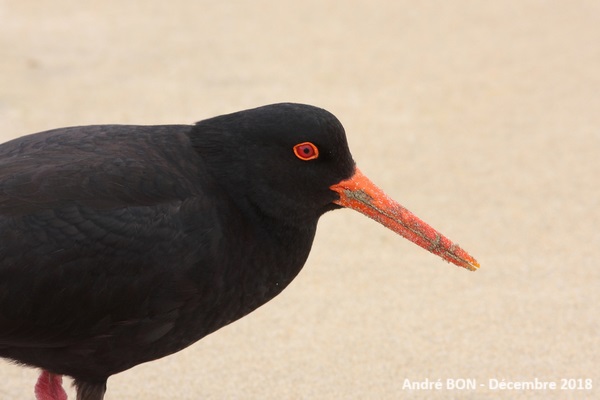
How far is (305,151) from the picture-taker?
4.90 metres

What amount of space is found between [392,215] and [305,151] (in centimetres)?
52

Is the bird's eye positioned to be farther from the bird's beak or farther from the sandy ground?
the sandy ground

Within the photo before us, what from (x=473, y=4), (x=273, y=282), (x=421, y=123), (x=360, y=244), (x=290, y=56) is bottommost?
(x=273, y=282)

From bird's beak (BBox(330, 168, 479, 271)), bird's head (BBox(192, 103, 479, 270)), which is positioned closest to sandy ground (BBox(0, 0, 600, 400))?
bird's beak (BBox(330, 168, 479, 271))

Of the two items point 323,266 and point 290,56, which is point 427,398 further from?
point 290,56

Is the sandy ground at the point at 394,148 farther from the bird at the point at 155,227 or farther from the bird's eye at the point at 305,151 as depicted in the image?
the bird's eye at the point at 305,151

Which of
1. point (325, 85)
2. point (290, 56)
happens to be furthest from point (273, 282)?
point (290, 56)

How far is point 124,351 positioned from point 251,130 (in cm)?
114

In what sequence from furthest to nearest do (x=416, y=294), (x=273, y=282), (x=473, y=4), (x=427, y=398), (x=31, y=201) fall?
(x=473, y=4) → (x=416, y=294) → (x=427, y=398) → (x=273, y=282) → (x=31, y=201)

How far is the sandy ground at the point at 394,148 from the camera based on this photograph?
580 cm

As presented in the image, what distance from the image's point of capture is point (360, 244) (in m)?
7.12

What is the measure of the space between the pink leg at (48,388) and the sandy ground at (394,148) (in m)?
0.51

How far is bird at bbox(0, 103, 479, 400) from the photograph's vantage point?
4504 millimetres

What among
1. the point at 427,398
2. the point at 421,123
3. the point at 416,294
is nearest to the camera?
the point at 427,398
